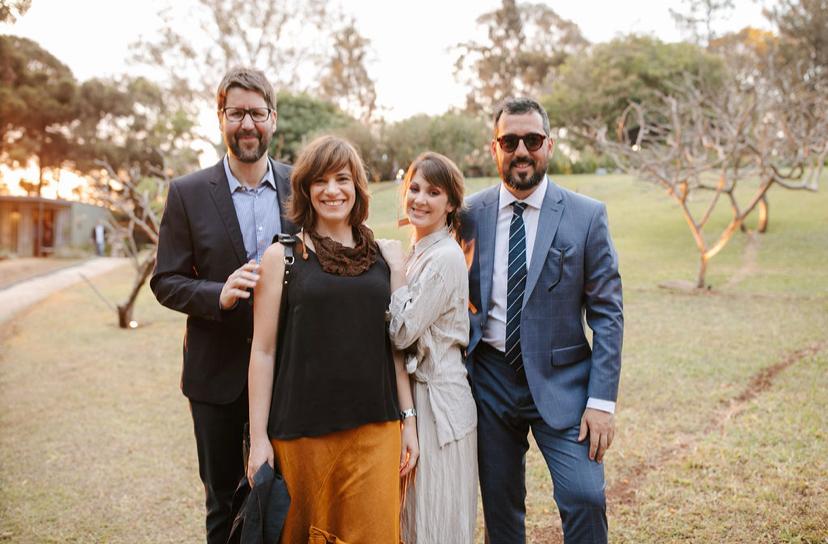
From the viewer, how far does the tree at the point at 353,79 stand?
35.5 m

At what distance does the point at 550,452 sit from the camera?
2.62 metres

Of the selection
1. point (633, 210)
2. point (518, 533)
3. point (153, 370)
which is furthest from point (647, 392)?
point (633, 210)

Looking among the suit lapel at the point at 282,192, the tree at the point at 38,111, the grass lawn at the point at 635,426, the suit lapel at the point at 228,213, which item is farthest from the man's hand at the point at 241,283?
the tree at the point at 38,111

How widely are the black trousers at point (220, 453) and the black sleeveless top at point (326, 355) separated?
18.9 inches

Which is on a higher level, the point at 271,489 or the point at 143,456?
the point at 271,489

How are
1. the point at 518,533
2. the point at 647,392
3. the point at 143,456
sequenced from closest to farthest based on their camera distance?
the point at 518,533 → the point at 143,456 → the point at 647,392

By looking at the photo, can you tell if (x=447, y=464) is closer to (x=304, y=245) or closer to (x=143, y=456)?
(x=304, y=245)

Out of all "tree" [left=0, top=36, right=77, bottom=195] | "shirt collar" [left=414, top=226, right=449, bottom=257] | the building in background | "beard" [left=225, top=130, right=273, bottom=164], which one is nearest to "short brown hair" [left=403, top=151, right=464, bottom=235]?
"shirt collar" [left=414, top=226, right=449, bottom=257]

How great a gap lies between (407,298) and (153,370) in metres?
7.36

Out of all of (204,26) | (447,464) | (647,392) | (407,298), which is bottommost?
(647,392)

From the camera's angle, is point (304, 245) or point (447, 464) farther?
point (447, 464)

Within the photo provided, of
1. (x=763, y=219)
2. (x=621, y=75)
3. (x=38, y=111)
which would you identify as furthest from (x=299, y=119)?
(x=763, y=219)

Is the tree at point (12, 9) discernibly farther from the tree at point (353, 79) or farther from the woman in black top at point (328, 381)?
the tree at point (353, 79)

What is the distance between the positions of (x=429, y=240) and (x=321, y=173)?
0.55 metres
